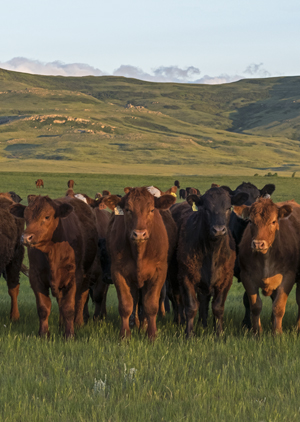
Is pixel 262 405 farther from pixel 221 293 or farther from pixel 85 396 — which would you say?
pixel 221 293

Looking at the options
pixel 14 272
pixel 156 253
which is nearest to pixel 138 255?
pixel 156 253

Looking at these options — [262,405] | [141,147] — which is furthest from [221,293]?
[141,147]

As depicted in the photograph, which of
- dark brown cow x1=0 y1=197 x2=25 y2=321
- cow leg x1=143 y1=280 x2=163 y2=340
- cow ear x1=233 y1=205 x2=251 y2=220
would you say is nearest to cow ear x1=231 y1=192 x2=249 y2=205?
cow ear x1=233 y1=205 x2=251 y2=220

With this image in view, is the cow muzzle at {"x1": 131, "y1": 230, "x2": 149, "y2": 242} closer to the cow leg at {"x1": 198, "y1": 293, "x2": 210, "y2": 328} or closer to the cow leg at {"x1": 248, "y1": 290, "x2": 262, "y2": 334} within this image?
the cow leg at {"x1": 248, "y1": 290, "x2": 262, "y2": 334}

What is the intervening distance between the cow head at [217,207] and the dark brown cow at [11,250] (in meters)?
3.30

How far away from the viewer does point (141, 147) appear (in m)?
163

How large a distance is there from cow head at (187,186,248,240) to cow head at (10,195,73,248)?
1853 mm

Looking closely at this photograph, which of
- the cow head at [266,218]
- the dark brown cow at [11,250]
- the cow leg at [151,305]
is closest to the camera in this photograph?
the cow head at [266,218]

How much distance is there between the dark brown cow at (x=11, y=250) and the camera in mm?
8992

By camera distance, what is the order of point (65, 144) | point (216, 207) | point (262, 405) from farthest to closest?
point (65, 144)
point (216, 207)
point (262, 405)

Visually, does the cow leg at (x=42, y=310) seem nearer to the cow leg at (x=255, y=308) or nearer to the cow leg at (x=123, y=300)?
the cow leg at (x=123, y=300)

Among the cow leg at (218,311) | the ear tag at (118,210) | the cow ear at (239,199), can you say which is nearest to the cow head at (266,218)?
the cow ear at (239,199)

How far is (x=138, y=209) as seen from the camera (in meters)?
6.97

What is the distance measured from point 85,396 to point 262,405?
5.24 ft
